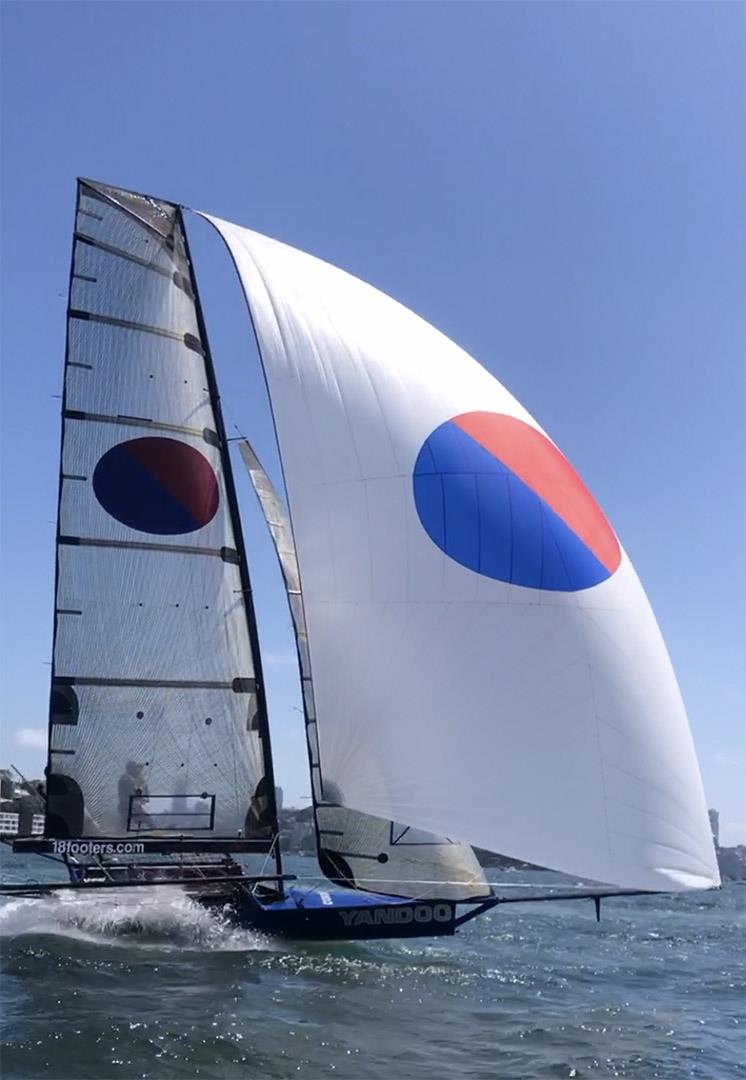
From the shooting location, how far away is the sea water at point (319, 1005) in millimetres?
9039

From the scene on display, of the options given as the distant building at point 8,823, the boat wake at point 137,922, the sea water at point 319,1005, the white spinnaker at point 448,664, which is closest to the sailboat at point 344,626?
the white spinnaker at point 448,664

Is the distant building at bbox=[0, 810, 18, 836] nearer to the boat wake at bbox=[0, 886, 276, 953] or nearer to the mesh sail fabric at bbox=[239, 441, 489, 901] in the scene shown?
the boat wake at bbox=[0, 886, 276, 953]

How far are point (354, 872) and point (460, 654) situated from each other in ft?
12.7

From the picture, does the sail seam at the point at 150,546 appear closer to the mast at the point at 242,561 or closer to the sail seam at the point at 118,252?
the mast at the point at 242,561

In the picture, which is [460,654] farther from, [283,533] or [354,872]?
[283,533]

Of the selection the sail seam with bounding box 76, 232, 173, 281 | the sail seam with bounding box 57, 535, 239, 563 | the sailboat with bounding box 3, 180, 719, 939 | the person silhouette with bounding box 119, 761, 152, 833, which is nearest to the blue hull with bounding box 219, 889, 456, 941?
the sailboat with bounding box 3, 180, 719, 939

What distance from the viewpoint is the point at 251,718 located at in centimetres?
1488

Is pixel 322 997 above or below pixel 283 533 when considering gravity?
below

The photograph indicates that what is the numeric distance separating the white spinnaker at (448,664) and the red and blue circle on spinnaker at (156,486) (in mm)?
3050

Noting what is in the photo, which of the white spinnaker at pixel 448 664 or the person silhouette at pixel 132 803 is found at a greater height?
the white spinnaker at pixel 448 664

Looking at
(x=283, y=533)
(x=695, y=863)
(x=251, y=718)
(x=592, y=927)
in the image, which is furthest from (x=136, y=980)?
(x=592, y=927)

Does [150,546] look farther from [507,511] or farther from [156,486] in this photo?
[507,511]

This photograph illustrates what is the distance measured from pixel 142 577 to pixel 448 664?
5.19 m

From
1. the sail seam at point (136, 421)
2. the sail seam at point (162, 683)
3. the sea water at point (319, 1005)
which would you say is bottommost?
the sea water at point (319, 1005)
